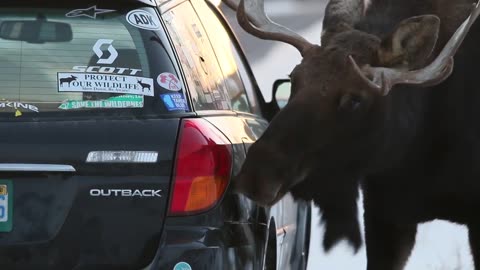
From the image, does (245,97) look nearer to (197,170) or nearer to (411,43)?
(411,43)

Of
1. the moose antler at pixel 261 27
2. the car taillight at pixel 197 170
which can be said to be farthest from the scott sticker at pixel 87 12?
the moose antler at pixel 261 27

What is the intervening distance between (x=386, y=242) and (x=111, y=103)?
2.41m

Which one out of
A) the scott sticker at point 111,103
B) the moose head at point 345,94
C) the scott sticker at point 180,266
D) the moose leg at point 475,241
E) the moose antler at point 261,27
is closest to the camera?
the scott sticker at point 180,266

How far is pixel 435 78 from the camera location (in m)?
5.31

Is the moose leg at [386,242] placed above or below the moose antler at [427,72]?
below

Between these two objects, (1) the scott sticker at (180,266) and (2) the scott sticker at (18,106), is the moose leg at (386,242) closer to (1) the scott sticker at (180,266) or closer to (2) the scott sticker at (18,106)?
(1) the scott sticker at (180,266)

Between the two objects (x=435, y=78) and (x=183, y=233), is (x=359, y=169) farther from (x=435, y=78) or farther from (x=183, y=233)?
(x=183, y=233)

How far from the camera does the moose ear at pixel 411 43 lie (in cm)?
529

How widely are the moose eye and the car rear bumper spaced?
3.14 ft

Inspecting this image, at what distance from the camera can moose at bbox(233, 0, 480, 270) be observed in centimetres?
513

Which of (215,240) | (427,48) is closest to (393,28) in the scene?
(427,48)

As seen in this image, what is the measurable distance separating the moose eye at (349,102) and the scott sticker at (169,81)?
1.03 meters

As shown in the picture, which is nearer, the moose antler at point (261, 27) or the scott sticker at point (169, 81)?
the scott sticker at point (169, 81)

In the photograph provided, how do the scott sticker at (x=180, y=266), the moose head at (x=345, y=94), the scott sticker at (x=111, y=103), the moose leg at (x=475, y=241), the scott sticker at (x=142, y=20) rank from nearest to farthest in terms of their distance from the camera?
the scott sticker at (x=180, y=266)
the scott sticker at (x=111, y=103)
the scott sticker at (x=142, y=20)
the moose head at (x=345, y=94)
the moose leg at (x=475, y=241)
